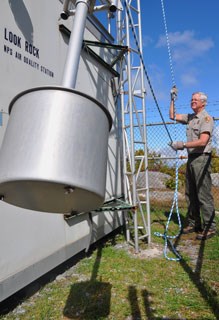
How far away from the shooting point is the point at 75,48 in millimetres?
1583

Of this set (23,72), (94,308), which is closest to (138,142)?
(23,72)

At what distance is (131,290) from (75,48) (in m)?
2.33

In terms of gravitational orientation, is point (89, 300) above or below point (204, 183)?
below

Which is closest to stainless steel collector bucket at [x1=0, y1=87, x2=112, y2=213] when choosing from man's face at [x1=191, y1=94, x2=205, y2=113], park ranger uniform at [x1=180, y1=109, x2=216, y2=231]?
park ranger uniform at [x1=180, y1=109, x2=216, y2=231]

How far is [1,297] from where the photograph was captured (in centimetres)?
229

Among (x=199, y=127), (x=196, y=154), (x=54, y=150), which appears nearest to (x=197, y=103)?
(x=199, y=127)

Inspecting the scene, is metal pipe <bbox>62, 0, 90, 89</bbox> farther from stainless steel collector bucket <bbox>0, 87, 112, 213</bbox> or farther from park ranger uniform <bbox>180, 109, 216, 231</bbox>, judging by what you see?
park ranger uniform <bbox>180, 109, 216, 231</bbox>

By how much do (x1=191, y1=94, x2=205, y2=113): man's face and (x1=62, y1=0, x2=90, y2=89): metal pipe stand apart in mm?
3171

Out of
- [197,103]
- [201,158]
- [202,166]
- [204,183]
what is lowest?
[204,183]

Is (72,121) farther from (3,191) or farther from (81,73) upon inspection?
(81,73)

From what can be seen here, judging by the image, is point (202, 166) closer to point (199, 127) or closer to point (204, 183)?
point (204, 183)

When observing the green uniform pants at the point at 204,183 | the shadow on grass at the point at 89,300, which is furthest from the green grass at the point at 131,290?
the green uniform pants at the point at 204,183

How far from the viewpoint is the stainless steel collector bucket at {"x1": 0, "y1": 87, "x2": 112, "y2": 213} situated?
121 cm

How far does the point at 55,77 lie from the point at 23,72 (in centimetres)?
54
